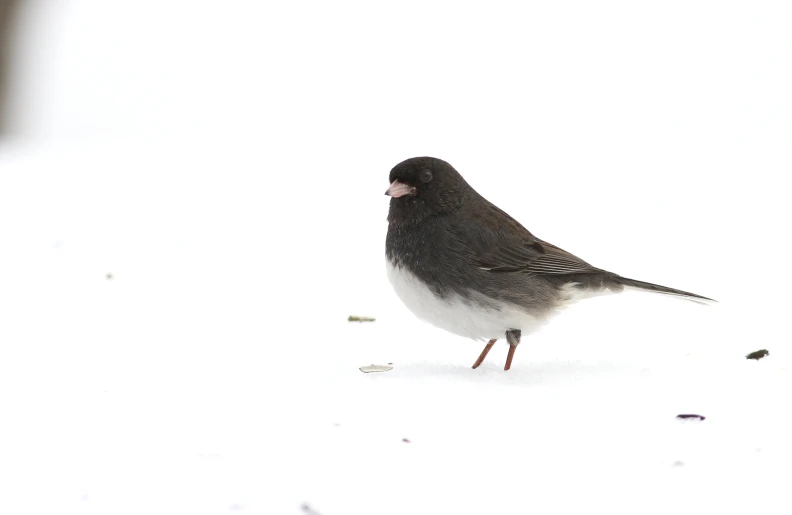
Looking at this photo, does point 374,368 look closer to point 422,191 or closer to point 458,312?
point 458,312

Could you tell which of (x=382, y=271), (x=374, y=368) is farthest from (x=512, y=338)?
(x=382, y=271)

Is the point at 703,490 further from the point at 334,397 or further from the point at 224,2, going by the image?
the point at 224,2

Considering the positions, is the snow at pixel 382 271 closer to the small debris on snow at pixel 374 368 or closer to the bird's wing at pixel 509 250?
the small debris on snow at pixel 374 368

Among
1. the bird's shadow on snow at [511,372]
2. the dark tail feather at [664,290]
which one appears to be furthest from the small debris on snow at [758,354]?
the bird's shadow on snow at [511,372]

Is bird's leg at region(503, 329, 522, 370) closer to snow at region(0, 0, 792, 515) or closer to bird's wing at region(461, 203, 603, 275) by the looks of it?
snow at region(0, 0, 792, 515)

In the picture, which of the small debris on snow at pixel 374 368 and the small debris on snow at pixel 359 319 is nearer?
the small debris on snow at pixel 374 368

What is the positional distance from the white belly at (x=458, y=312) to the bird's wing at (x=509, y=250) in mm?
213

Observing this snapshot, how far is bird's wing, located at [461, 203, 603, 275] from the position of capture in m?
4.28

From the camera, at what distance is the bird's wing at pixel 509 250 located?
→ 169 inches

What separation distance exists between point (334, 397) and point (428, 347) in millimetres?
1314

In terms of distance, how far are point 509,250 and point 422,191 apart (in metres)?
0.51

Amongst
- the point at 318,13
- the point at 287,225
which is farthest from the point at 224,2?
the point at 287,225

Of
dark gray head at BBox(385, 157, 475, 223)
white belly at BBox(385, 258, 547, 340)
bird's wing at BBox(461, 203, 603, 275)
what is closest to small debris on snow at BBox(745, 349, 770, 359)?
bird's wing at BBox(461, 203, 603, 275)

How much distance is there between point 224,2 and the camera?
1881 centimetres
